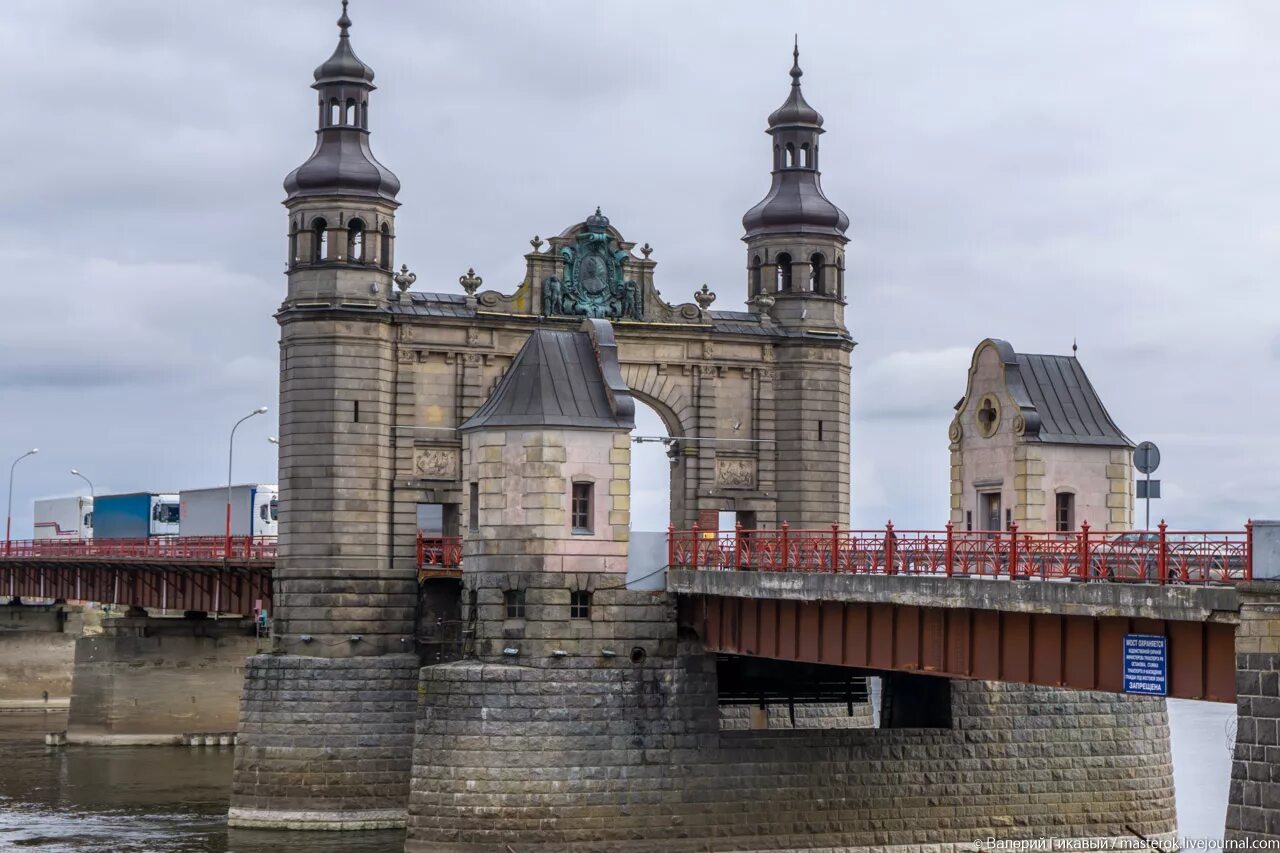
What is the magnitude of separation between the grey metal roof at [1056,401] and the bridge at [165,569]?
54.3ft

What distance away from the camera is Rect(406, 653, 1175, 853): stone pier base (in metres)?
52.3

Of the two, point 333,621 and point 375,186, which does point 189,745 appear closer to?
point 333,621

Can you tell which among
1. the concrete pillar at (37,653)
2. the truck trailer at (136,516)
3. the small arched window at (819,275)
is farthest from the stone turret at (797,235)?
the concrete pillar at (37,653)

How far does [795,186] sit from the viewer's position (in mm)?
68562

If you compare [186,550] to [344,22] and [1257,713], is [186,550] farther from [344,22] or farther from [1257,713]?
[1257,713]

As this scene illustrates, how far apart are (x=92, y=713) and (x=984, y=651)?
52673 mm

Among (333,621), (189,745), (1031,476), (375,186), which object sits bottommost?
(189,745)

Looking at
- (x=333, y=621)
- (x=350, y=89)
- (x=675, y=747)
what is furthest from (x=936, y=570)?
(x=350, y=89)

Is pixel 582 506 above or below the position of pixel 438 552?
above

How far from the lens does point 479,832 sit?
51.9m

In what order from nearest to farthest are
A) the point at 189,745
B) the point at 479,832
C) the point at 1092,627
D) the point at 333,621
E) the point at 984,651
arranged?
the point at 1092,627 → the point at 984,651 → the point at 479,832 → the point at 333,621 → the point at 189,745

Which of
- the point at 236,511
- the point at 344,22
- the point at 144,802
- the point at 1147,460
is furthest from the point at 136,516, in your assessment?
the point at 1147,460

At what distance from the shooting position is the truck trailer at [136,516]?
10038 centimetres

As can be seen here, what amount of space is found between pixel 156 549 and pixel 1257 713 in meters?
57.9
